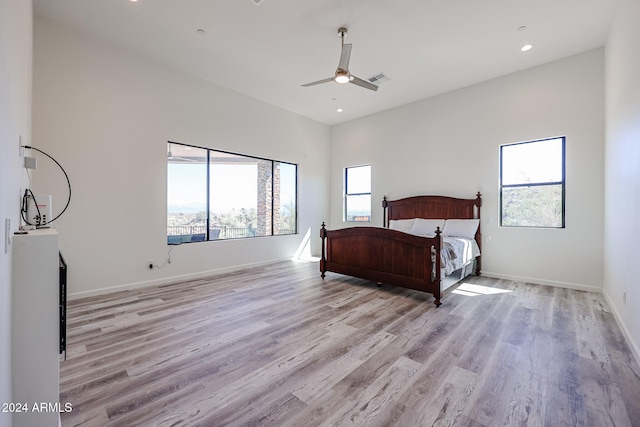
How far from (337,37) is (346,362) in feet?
12.3

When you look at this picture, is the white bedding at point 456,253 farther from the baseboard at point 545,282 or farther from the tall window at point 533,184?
the tall window at point 533,184

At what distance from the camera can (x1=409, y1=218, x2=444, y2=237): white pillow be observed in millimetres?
4953

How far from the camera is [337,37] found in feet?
11.7

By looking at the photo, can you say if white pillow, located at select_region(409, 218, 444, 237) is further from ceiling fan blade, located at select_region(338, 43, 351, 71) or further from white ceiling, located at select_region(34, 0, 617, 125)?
ceiling fan blade, located at select_region(338, 43, 351, 71)

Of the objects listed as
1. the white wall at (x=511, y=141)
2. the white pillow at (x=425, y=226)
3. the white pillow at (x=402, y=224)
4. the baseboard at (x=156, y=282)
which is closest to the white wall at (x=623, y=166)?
the white wall at (x=511, y=141)

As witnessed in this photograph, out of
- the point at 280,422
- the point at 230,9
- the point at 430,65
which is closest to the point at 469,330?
the point at 280,422

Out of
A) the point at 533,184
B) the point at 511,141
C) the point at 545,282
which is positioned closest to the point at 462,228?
the point at 533,184

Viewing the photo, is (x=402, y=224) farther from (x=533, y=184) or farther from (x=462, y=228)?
(x=533, y=184)

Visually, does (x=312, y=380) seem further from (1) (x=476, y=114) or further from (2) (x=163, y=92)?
(1) (x=476, y=114)

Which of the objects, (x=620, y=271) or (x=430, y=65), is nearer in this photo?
(x=620, y=271)

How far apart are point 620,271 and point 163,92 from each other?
247 inches

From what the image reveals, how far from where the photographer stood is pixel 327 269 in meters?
4.69

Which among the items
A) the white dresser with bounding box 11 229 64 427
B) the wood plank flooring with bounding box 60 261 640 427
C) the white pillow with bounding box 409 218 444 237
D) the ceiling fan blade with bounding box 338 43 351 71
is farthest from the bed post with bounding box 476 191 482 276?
the white dresser with bounding box 11 229 64 427

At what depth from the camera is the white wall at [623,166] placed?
2301mm
